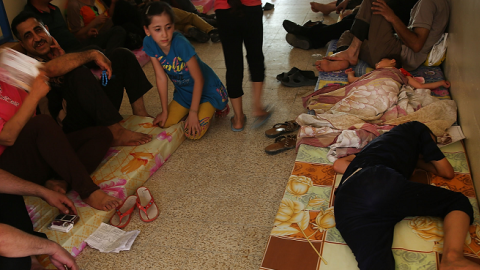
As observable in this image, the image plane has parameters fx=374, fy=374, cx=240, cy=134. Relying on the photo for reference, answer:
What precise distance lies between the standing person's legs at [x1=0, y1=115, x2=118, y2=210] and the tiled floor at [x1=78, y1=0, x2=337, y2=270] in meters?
0.28

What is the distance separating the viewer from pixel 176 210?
1.97 meters

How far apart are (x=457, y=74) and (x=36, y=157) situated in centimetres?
249

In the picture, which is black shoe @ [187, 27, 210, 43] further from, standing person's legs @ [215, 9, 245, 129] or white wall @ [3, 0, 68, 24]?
standing person's legs @ [215, 9, 245, 129]

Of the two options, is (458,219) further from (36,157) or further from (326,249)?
(36,157)

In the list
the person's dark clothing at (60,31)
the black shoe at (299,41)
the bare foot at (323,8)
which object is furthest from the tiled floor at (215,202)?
the bare foot at (323,8)

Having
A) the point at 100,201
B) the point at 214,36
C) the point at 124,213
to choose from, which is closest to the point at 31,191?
the point at 100,201

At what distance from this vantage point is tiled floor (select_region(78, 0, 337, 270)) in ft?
5.58

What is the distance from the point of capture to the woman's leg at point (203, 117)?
8.16 ft

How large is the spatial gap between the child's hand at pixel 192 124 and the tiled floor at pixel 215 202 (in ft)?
0.31

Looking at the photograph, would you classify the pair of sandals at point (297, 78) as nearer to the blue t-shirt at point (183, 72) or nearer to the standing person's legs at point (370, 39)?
the standing person's legs at point (370, 39)

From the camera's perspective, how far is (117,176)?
2.10 meters

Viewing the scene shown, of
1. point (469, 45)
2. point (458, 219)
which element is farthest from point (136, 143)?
point (469, 45)

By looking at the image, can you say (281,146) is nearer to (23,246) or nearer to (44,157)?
(44,157)

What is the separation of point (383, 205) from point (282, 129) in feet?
3.52
